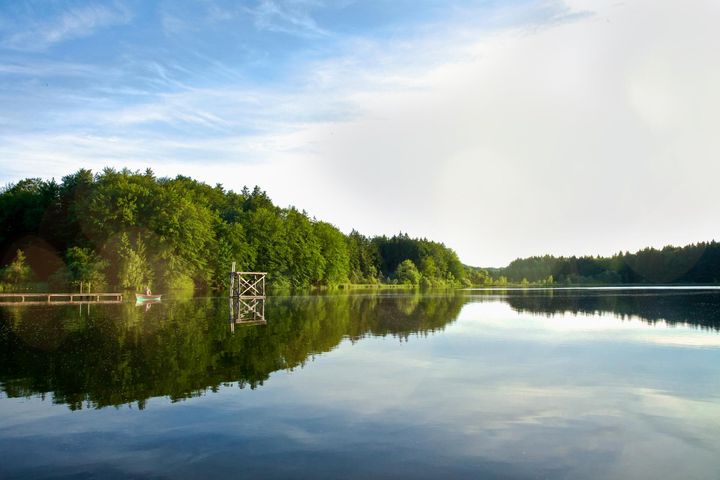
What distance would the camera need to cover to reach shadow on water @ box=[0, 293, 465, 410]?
51.2 feet

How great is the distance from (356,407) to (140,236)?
7479 centimetres

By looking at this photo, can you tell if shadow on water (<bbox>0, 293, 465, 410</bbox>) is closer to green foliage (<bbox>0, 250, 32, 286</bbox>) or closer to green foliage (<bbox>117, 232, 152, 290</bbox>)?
green foliage (<bbox>117, 232, 152, 290</bbox>)

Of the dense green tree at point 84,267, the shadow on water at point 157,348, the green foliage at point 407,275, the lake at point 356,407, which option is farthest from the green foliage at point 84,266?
the green foliage at point 407,275

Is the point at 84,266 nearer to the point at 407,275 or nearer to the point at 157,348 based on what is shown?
the point at 157,348

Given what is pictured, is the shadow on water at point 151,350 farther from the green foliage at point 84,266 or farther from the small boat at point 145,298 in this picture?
the green foliage at point 84,266

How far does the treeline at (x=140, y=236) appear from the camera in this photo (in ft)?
253

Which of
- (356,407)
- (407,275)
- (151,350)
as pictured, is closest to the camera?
(356,407)

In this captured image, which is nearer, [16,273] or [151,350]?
[151,350]

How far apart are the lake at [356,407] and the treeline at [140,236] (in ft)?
173

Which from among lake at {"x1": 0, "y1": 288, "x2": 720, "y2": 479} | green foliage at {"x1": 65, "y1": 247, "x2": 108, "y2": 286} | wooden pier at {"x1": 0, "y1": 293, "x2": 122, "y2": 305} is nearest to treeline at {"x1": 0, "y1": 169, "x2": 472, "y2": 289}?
green foliage at {"x1": 65, "y1": 247, "x2": 108, "y2": 286}

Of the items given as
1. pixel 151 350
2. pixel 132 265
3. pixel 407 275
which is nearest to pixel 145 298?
pixel 132 265

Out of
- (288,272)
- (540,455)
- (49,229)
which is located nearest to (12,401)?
(540,455)

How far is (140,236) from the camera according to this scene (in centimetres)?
8044

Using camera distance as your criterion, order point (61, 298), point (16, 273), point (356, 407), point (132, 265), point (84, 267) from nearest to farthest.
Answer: point (356, 407)
point (61, 298)
point (84, 267)
point (132, 265)
point (16, 273)
